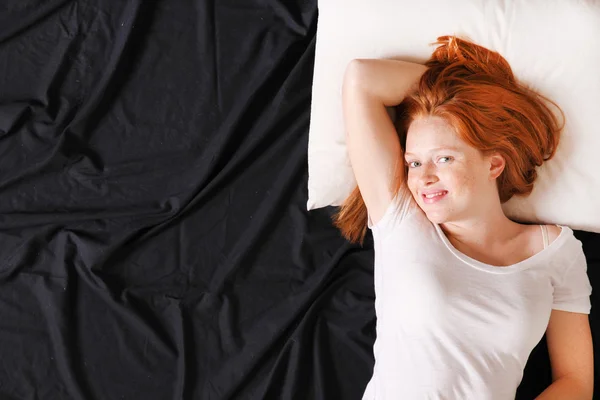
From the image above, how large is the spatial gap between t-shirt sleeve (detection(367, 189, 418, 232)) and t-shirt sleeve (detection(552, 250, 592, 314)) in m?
0.35

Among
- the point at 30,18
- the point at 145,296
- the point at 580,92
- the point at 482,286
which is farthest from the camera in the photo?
the point at 30,18

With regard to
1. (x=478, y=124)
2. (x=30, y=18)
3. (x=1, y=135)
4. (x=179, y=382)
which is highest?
(x=30, y=18)

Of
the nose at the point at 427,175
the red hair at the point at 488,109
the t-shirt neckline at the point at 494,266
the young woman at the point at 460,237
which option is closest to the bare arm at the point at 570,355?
the young woman at the point at 460,237

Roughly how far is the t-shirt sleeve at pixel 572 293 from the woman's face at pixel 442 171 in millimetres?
260

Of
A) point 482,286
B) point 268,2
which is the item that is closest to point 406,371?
point 482,286

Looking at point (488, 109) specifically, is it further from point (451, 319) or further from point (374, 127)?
point (451, 319)

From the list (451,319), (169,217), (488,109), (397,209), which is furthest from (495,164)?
(169,217)

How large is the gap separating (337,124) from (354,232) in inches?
10.2

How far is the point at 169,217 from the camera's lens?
1481mm

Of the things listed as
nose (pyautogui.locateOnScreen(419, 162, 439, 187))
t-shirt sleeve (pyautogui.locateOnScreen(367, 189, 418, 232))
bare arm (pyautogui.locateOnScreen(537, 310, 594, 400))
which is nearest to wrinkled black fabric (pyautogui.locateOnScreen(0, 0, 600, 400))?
bare arm (pyautogui.locateOnScreen(537, 310, 594, 400))

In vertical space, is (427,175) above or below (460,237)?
above

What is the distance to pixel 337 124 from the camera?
1416 mm

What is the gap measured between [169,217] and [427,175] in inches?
24.8

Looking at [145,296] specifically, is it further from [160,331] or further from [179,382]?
[179,382]
